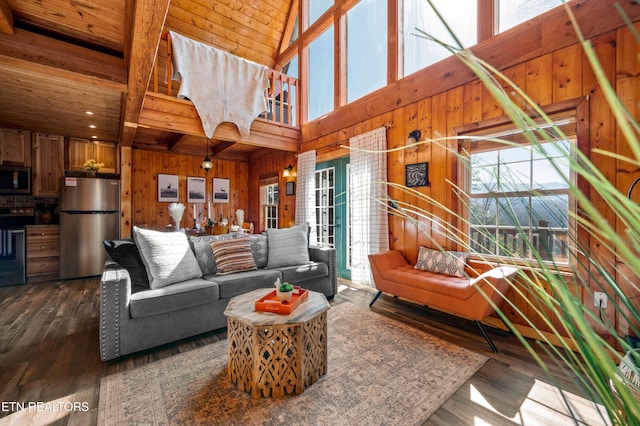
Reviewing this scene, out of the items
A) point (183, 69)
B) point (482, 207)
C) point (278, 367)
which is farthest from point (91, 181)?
point (482, 207)

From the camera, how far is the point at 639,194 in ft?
6.84

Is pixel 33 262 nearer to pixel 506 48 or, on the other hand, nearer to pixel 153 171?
pixel 153 171

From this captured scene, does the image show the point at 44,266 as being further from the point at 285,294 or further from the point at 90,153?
the point at 285,294

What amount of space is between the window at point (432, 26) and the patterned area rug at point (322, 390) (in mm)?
2865

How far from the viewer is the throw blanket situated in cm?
376

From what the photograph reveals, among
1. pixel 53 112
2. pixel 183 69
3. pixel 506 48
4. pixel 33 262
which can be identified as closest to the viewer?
pixel 506 48

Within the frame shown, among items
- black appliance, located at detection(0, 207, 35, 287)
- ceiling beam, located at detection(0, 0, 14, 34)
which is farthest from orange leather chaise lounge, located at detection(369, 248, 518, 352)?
black appliance, located at detection(0, 207, 35, 287)

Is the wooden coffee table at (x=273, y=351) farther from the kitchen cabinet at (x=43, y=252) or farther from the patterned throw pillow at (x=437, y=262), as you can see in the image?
the kitchen cabinet at (x=43, y=252)

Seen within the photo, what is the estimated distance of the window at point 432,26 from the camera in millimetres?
3002

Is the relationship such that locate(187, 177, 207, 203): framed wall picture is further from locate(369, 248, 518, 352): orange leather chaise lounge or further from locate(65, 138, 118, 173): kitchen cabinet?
locate(369, 248, 518, 352): orange leather chaise lounge

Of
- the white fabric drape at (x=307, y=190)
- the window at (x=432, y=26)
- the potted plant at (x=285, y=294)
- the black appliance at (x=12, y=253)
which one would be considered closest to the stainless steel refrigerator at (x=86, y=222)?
the black appliance at (x=12, y=253)

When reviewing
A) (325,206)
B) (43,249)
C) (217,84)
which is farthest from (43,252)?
(325,206)

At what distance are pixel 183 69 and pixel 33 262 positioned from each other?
139 inches

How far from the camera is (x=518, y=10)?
106 inches
